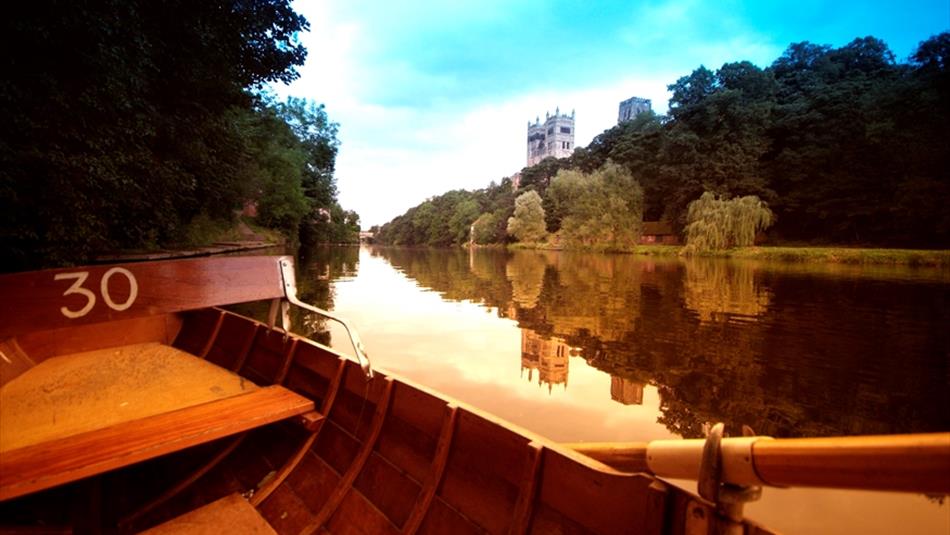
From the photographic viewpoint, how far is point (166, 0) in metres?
10.5

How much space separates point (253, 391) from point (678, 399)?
16.8ft

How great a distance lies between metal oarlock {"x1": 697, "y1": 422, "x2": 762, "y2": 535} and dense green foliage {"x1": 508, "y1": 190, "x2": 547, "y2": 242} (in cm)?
5934

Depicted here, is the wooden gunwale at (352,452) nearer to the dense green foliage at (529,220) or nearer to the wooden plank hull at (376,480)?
the wooden plank hull at (376,480)

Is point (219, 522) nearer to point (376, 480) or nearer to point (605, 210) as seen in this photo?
point (376, 480)

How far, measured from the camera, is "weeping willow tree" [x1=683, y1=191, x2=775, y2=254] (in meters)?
33.1

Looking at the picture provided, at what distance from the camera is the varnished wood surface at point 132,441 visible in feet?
6.48

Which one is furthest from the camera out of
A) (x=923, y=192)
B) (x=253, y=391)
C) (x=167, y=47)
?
(x=923, y=192)

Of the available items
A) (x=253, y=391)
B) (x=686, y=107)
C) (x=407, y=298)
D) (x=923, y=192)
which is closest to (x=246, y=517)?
(x=253, y=391)

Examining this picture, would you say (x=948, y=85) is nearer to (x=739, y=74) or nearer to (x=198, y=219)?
(x=739, y=74)

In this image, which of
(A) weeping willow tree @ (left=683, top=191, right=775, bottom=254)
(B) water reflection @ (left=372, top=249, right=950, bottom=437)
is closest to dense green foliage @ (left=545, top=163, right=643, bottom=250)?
(A) weeping willow tree @ (left=683, top=191, right=775, bottom=254)

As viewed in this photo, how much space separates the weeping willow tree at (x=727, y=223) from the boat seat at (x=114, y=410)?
36599 millimetres

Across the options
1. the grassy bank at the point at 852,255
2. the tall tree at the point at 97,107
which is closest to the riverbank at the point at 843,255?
the grassy bank at the point at 852,255

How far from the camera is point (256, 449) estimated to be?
3.35 metres

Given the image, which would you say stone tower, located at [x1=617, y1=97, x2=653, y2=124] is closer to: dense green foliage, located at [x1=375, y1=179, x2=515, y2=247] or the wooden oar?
dense green foliage, located at [x1=375, y1=179, x2=515, y2=247]
